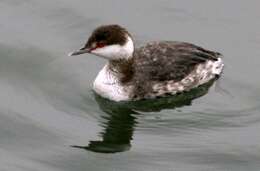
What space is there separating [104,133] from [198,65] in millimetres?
2108

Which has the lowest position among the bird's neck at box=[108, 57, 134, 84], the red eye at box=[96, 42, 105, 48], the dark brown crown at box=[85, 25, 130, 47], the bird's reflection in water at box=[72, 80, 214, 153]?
the bird's reflection in water at box=[72, 80, 214, 153]

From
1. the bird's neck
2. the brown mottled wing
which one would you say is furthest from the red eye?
the brown mottled wing

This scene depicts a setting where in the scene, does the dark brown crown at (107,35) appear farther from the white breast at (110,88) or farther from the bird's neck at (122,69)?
the white breast at (110,88)

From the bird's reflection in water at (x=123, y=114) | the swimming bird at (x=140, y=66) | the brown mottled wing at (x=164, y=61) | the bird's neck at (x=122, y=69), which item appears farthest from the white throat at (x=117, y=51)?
the bird's reflection in water at (x=123, y=114)

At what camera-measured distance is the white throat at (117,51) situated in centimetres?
1259

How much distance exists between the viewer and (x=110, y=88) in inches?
512

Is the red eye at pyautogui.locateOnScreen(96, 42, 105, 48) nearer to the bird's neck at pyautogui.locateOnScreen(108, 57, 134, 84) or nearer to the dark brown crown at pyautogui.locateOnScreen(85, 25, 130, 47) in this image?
the dark brown crown at pyautogui.locateOnScreen(85, 25, 130, 47)

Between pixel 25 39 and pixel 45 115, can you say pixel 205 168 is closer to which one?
pixel 45 115

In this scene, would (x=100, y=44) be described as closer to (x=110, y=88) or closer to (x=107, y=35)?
(x=107, y=35)

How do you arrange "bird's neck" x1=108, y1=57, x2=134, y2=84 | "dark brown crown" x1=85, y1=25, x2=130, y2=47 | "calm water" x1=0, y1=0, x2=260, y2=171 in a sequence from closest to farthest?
"calm water" x1=0, y1=0, x2=260, y2=171
"dark brown crown" x1=85, y1=25, x2=130, y2=47
"bird's neck" x1=108, y1=57, x2=134, y2=84

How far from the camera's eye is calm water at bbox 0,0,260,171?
1168cm

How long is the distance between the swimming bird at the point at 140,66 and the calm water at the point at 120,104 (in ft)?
0.54

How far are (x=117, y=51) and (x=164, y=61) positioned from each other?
799 millimetres

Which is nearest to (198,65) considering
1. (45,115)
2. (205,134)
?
(205,134)
